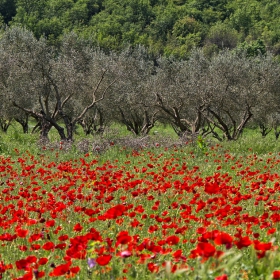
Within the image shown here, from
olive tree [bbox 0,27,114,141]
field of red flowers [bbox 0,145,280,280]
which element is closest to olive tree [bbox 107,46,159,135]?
olive tree [bbox 0,27,114,141]

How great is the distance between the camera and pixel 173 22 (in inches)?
4897

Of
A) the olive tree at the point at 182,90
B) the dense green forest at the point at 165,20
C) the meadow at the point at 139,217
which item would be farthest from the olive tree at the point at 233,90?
the dense green forest at the point at 165,20

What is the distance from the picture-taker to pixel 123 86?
86.6 ft

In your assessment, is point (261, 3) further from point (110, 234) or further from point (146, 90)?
point (110, 234)

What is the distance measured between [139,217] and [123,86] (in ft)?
66.3

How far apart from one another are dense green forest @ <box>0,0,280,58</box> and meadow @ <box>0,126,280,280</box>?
85113mm

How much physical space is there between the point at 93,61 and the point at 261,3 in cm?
10526

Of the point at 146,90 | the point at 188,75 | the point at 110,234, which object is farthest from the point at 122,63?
the point at 110,234

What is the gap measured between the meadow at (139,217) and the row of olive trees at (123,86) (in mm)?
2828

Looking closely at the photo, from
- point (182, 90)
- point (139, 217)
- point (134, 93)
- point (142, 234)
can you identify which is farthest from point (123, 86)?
point (142, 234)

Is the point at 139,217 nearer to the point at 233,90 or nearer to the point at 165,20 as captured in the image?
the point at 233,90

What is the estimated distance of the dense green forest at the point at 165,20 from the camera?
102 metres

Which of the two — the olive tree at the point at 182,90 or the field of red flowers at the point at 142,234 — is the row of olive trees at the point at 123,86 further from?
the field of red flowers at the point at 142,234

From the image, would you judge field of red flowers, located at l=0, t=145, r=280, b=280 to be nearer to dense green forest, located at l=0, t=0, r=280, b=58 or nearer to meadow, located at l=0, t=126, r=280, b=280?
meadow, located at l=0, t=126, r=280, b=280
